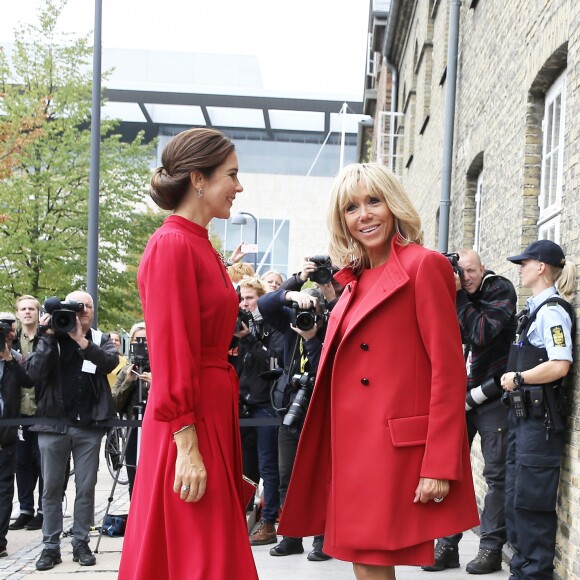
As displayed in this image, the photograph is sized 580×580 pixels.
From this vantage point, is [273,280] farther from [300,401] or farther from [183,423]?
[183,423]

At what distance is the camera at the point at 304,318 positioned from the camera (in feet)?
18.7

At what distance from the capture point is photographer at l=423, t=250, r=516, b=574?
5883 mm

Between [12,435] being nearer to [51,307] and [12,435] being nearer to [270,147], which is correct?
[51,307]

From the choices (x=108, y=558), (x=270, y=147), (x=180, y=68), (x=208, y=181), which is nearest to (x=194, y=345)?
(x=208, y=181)

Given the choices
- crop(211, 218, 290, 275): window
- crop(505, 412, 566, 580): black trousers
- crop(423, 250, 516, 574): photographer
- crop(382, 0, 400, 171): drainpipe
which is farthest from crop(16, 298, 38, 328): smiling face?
crop(211, 218, 290, 275): window

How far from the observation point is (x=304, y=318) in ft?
18.8

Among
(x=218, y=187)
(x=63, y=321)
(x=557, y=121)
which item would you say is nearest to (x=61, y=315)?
(x=63, y=321)

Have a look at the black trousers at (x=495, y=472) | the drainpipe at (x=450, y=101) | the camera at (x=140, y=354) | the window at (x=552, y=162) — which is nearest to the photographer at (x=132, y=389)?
the camera at (x=140, y=354)

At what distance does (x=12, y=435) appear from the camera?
6.93 meters

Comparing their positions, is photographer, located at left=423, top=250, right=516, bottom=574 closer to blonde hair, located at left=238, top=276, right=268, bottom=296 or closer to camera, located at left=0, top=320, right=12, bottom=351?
blonde hair, located at left=238, top=276, right=268, bottom=296

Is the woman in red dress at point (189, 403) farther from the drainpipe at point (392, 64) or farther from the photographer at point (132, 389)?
the drainpipe at point (392, 64)

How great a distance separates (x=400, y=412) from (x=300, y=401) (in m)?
2.59

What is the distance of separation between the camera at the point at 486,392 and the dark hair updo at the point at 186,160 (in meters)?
3.30

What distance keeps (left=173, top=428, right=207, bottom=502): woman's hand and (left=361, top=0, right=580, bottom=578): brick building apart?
2872 mm
